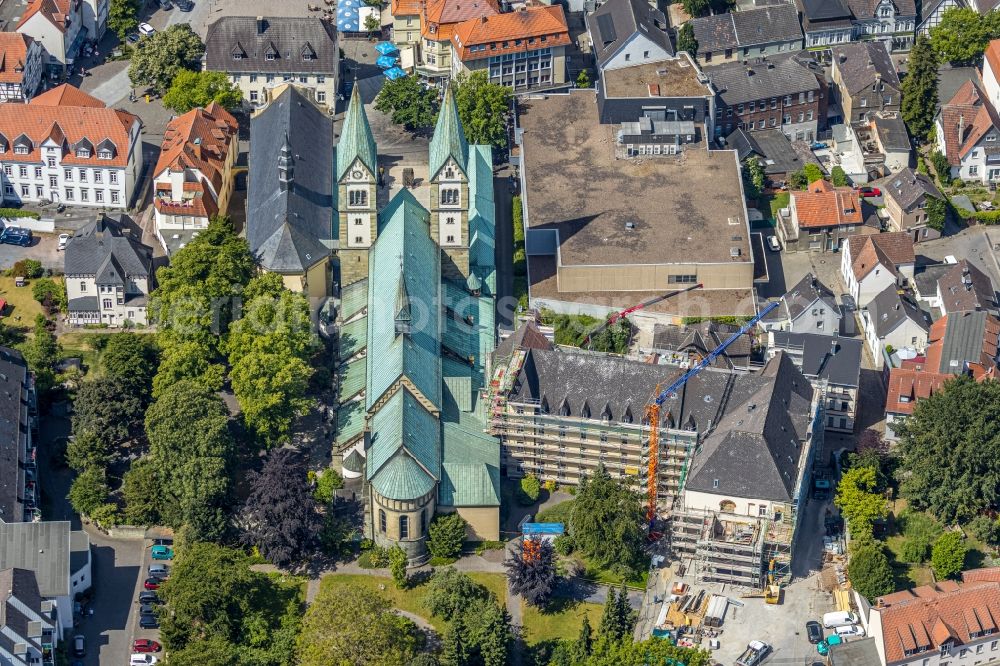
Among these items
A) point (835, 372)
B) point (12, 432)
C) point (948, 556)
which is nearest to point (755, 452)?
point (948, 556)

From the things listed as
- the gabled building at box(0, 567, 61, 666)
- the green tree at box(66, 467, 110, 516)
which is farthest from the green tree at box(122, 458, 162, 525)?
the gabled building at box(0, 567, 61, 666)

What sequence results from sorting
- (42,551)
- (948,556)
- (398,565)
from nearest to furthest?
(42,551) → (948,556) → (398,565)

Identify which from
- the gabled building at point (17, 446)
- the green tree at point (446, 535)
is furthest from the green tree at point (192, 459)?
the green tree at point (446, 535)

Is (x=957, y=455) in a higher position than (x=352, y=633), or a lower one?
higher

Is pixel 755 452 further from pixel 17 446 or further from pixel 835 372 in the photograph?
pixel 17 446

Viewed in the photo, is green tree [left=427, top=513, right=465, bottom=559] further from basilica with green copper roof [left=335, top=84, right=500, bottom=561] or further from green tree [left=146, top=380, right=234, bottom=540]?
green tree [left=146, top=380, right=234, bottom=540]

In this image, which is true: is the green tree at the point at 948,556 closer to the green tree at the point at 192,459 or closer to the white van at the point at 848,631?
the white van at the point at 848,631

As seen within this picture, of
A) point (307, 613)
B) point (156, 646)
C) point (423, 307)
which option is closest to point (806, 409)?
point (423, 307)
